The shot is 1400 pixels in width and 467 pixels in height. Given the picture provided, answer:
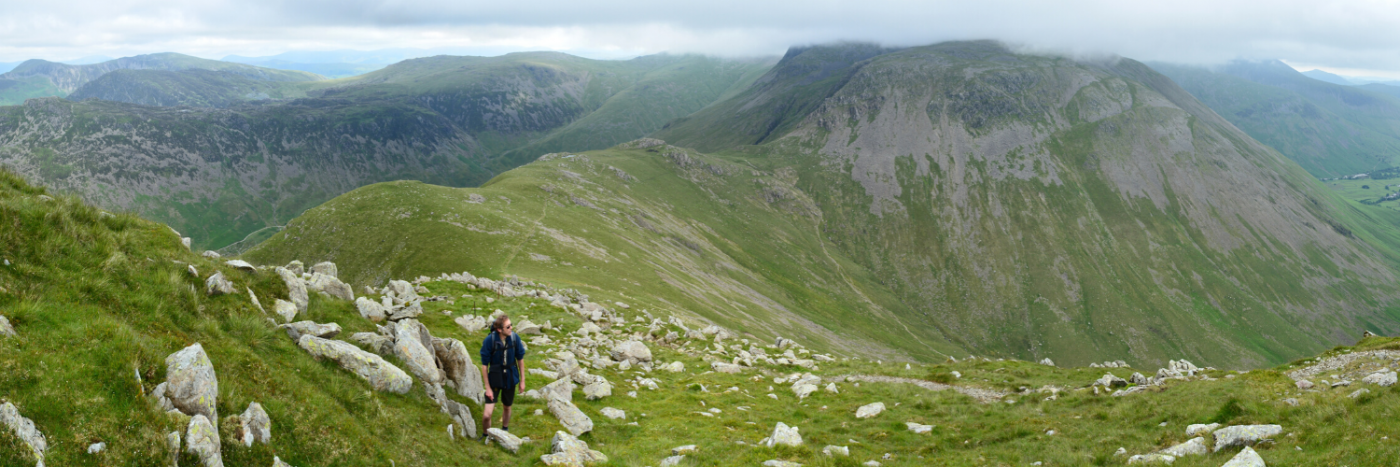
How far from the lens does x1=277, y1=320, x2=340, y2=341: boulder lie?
17000 mm

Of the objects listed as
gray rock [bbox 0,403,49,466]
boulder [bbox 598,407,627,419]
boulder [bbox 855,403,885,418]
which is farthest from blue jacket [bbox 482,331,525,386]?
boulder [bbox 855,403,885,418]

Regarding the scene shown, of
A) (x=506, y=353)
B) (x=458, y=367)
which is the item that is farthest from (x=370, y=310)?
(x=506, y=353)

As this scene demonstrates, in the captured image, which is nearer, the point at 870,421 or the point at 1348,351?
the point at 870,421

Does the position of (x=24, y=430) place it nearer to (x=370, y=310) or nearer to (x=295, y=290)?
(x=295, y=290)

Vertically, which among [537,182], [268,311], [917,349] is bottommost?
[917,349]

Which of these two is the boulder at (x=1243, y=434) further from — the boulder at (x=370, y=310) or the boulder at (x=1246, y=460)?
the boulder at (x=370, y=310)

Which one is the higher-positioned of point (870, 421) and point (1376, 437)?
point (1376, 437)

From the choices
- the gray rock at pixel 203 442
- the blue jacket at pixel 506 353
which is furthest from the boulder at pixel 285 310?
the gray rock at pixel 203 442

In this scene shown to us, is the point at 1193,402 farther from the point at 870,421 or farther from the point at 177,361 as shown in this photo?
the point at 177,361

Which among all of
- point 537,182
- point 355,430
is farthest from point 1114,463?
point 537,182

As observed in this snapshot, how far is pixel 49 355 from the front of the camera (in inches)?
434

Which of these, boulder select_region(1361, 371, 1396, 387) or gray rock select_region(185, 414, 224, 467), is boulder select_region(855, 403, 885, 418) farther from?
gray rock select_region(185, 414, 224, 467)

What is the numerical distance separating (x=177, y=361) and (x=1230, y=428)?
26752mm

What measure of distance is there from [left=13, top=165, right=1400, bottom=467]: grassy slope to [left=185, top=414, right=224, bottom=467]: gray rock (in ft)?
0.81
